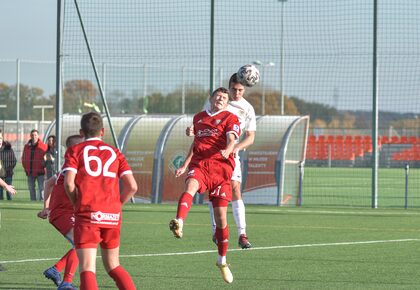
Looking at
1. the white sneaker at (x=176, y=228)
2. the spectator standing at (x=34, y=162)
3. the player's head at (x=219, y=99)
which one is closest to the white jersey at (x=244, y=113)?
the player's head at (x=219, y=99)

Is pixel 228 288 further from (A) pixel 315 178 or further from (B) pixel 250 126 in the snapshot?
(A) pixel 315 178

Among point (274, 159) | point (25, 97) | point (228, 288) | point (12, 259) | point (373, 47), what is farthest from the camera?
point (25, 97)

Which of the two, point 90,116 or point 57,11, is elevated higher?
point 57,11

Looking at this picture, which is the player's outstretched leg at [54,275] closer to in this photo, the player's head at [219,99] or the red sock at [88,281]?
the red sock at [88,281]

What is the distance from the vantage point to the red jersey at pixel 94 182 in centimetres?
855

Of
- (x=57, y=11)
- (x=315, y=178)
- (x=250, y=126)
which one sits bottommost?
(x=315, y=178)

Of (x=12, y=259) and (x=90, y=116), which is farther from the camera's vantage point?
(x=12, y=259)

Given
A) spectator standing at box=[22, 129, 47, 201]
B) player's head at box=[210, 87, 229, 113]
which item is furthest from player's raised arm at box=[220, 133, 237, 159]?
spectator standing at box=[22, 129, 47, 201]

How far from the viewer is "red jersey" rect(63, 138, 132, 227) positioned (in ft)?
28.0

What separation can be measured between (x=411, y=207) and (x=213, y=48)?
6421 mm

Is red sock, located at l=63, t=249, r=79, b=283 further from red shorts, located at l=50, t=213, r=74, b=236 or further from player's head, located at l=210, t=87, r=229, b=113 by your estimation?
player's head, located at l=210, t=87, r=229, b=113

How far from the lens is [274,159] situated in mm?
27562

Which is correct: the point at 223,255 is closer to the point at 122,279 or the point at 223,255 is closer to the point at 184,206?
the point at 184,206

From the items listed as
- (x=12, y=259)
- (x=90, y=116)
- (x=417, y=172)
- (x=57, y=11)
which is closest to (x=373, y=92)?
(x=57, y=11)
